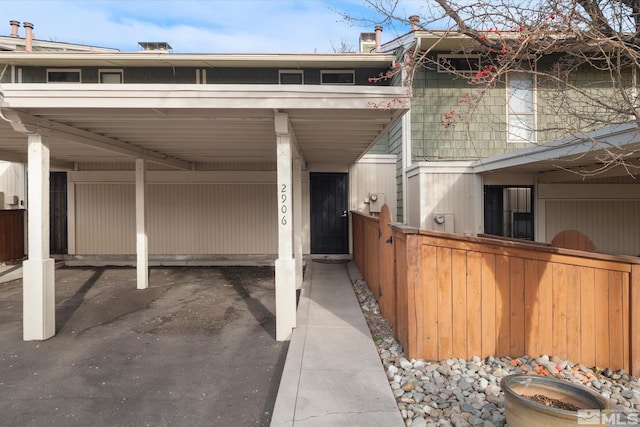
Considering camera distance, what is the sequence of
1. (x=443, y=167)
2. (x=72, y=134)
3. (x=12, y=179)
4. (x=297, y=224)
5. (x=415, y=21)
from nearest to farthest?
(x=415, y=21), (x=72, y=134), (x=297, y=224), (x=443, y=167), (x=12, y=179)

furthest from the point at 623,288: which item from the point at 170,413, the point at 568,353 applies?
the point at 170,413

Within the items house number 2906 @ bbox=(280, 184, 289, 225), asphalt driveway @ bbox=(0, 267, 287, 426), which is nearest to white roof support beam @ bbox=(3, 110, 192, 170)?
asphalt driveway @ bbox=(0, 267, 287, 426)

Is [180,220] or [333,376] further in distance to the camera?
[180,220]

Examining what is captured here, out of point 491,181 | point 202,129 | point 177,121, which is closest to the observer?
point 177,121

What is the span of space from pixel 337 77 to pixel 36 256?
7630 millimetres

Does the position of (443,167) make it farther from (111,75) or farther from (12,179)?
(12,179)

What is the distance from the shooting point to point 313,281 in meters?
6.59

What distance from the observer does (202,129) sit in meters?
4.82

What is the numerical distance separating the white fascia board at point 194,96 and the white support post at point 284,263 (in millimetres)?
435

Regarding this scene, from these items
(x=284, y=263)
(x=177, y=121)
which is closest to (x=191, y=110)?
(x=177, y=121)

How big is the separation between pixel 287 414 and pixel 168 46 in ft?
42.5

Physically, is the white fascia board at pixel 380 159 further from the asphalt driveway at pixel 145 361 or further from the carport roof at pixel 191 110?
the asphalt driveway at pixel 145 361

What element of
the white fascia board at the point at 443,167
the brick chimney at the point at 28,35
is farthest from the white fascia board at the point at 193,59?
the white fascia board at the point at 443,167

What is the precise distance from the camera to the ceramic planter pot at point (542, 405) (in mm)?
Answer: 1929
